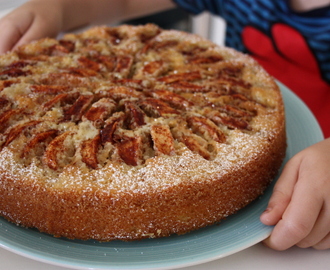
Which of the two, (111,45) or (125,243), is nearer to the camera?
(125,243)

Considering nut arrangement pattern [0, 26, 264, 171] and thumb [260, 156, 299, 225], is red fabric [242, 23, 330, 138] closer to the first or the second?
nut arrangement pattern [0, 26, 264, 171]

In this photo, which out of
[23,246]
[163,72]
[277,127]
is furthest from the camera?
[163,72]

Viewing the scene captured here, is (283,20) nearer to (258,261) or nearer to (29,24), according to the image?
(29,24)

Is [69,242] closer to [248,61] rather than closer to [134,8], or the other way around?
[248,61]

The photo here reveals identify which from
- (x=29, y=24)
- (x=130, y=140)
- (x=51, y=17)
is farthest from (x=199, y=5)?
(x=130, y=140)

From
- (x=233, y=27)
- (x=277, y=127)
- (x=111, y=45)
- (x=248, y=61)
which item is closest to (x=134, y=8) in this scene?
(x=233, y=27)

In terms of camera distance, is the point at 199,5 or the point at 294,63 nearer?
the point at 294,63
